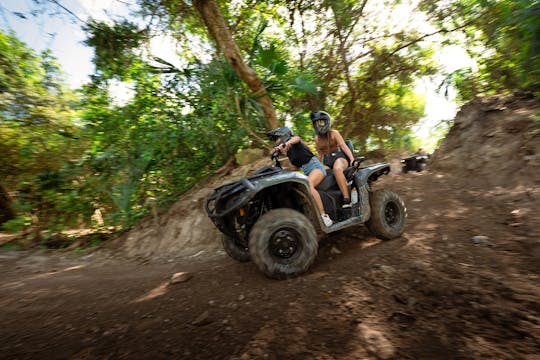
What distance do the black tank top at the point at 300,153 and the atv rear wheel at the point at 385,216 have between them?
3.56 feet

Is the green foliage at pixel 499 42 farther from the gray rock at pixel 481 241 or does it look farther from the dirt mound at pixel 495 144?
A: the gray rock at pixel 481 241

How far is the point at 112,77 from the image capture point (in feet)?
25.5

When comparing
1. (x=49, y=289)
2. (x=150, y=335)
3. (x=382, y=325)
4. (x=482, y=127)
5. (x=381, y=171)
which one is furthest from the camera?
(x=482, y=127)

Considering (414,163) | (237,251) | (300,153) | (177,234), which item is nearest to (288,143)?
(300,153)

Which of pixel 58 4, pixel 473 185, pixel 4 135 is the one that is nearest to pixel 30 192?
pixel 4 135

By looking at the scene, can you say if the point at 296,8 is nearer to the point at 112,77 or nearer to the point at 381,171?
the point at 112,77

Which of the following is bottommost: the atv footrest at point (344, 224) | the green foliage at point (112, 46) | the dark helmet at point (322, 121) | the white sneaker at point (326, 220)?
the atv footrest at point (344, 224)

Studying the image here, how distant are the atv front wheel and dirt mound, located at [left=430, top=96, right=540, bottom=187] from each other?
4.32 meters

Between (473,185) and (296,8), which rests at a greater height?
(296,8)

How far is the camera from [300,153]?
3721 millimetres

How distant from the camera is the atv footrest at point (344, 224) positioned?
332cm

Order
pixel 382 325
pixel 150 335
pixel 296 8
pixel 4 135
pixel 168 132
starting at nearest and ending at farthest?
pixel 382 325
pixel 150 335
pixel 168 132
pixel 4 135
pixel 296 8

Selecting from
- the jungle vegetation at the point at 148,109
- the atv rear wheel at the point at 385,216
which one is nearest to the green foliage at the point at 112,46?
the jungle vegetation at the point at 148,109

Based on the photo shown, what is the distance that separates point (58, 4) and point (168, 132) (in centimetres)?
401
